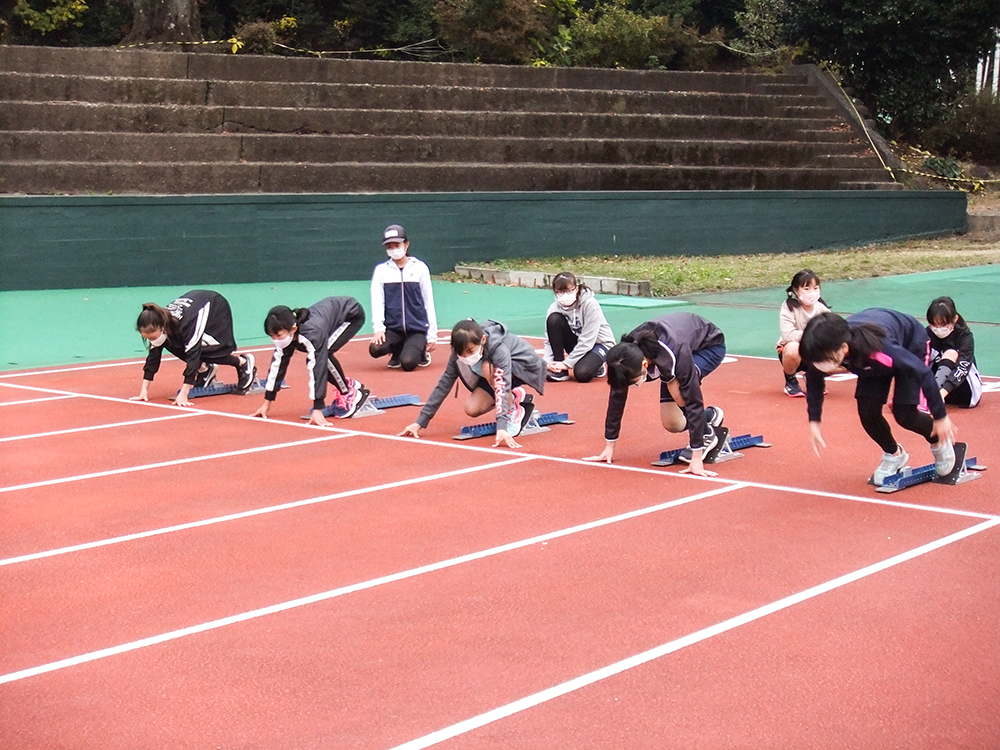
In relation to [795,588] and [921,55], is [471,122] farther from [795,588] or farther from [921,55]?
[795,588]

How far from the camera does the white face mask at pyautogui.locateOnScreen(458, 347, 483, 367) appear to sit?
845 centimetres

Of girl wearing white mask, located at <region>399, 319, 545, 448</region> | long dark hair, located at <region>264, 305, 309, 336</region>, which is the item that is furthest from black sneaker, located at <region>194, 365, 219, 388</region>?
girl wearing white mask, located at <region>399, 319, 545, 448</region>

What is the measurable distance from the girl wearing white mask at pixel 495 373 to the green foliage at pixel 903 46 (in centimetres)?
2440

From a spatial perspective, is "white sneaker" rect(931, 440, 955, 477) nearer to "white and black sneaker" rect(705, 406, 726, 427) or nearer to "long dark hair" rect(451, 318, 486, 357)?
"white and black sneaker" rect(705, 406, 726, 427)

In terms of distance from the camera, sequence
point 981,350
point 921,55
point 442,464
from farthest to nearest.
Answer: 1. point 921,55
2. point 981,350
3. point 442,464

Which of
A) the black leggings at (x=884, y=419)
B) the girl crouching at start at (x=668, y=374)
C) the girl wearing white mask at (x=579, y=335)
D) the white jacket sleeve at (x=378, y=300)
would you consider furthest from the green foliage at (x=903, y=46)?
the black leggings at (x=884, y=419)

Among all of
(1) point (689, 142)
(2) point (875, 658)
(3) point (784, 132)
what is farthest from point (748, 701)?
(3) point (784, 132)

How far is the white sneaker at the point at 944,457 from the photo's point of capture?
717 centimetres

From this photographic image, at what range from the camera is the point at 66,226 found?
760 inches

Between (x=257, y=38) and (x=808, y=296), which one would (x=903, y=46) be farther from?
(x=808, y=296)

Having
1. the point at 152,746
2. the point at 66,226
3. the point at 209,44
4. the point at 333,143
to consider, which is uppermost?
the point at 209,44

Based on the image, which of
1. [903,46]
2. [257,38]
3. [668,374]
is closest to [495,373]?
[668,374]

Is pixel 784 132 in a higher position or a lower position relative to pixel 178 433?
higher

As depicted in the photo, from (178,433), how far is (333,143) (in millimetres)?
14318
